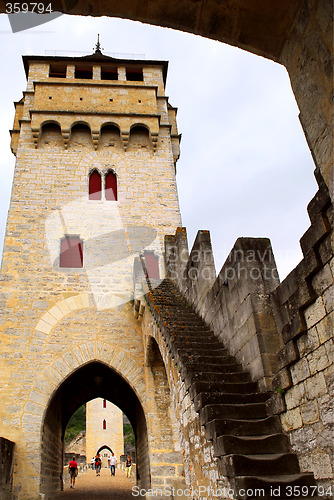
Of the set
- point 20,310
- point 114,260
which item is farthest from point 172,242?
point 20,310

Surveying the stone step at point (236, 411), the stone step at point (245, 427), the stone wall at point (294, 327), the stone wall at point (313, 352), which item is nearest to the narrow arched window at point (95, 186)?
the stone wall at point (294, 327)

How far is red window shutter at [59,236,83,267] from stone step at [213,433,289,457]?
7625 mm

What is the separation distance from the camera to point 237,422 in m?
3.81

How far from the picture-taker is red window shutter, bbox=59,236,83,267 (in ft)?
34.6

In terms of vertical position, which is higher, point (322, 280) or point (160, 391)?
point (160, 391)

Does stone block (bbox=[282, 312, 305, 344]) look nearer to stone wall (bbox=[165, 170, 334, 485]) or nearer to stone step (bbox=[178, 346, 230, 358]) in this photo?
stone wall (bbox=[165, 170, 334, 485])

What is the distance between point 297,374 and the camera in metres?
3.40

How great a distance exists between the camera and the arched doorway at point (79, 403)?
9273mm

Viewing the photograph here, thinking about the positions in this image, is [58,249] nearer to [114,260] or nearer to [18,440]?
[114,260]

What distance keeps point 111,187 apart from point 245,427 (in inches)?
365

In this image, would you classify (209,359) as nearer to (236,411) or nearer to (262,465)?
(236,411)

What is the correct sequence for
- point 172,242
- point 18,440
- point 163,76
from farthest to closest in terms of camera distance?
point 163,76 < point 172,242 < point 18,440

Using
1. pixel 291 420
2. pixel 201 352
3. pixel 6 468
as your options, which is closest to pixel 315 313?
pixel 291 420

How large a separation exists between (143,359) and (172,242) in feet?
9.71
